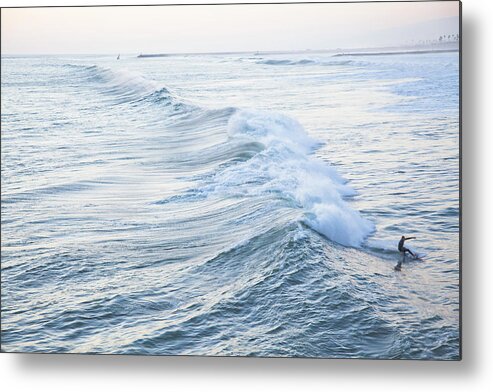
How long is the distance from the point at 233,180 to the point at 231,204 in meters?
0.10

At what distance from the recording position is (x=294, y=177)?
326cm

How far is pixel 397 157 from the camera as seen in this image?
3211mm

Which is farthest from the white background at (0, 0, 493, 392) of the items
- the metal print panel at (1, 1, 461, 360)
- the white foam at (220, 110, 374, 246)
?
the white foam at (220, 110, 374, 246)

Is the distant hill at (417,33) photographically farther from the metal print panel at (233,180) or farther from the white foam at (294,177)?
the white foam at (294,177)

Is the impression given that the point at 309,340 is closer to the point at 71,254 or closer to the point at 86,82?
the point at 71,254

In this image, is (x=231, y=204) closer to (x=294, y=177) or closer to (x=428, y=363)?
(x=294, y=177)

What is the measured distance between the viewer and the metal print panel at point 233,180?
316 cm

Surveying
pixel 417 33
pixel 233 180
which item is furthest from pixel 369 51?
pixel 233 180

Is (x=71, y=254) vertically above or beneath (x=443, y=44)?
beneath

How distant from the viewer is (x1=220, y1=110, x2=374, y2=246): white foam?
10.5 ft

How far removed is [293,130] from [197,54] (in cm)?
48

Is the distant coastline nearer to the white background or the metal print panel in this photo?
the metal print panel

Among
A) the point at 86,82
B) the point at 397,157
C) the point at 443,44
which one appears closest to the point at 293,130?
the point at 397,157

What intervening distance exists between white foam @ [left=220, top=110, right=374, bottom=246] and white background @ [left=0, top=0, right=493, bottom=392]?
43 centimetres
